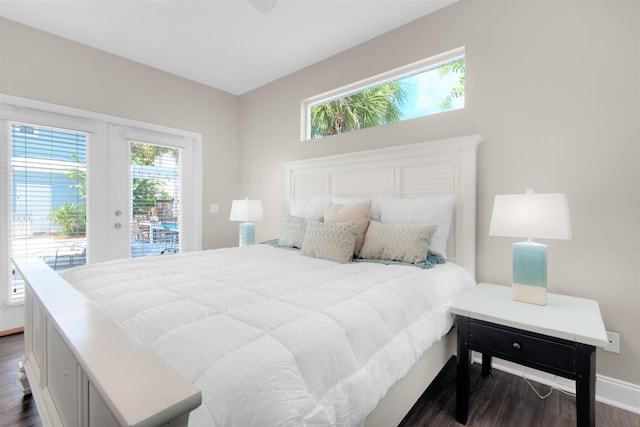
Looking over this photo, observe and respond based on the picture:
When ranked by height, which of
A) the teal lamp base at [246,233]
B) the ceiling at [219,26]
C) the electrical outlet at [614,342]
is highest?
the ceiling at [219,26]

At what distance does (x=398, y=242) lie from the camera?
1.97 metres

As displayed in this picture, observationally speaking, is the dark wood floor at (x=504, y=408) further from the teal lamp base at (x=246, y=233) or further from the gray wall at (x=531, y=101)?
the teal lamp base at (x=246, y=233)

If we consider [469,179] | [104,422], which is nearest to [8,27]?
[104,422]

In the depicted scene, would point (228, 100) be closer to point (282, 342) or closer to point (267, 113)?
point (267, 113)

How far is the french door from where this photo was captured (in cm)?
261

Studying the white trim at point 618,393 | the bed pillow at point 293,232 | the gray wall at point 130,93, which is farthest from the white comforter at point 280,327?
the gray wall at point 130,93

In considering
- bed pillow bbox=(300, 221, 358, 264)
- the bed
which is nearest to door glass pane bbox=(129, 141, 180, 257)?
the bed

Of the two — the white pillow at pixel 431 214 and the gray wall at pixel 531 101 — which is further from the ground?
the gray wall at pixel 531 101

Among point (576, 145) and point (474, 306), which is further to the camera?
point (576, 145)

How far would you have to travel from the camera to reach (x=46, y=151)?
9.05 ft

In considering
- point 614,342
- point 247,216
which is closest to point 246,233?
point 247,216

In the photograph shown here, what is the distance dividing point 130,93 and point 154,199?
3.78ft

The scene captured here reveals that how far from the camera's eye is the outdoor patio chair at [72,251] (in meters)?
2.81

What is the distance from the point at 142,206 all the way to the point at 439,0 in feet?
11.3
